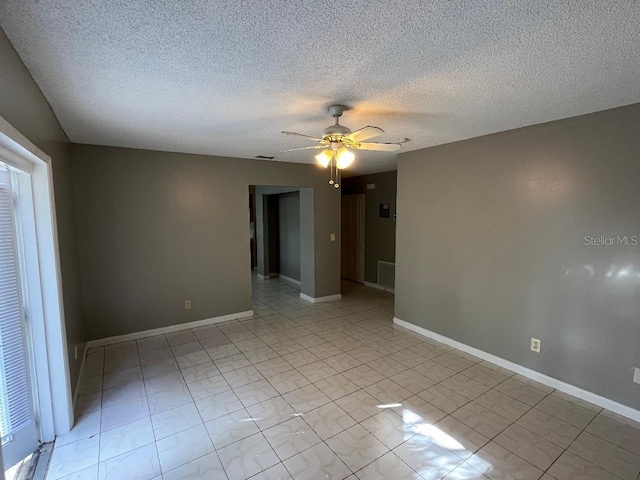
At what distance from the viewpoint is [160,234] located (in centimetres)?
401

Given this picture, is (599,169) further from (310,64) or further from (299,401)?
(299,401)

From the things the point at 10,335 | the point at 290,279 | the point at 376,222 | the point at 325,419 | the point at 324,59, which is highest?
the point at 324,59

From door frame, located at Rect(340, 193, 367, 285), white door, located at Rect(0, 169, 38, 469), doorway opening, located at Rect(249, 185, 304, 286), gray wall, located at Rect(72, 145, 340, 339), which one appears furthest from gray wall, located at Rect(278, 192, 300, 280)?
white door, located at Rect(0, 169, 38, 469)

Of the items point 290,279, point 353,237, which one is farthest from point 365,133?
point 290,279

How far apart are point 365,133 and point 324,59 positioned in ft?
2.23

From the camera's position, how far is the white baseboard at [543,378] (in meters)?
2.46

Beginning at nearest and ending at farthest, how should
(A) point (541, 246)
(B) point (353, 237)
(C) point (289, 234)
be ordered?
(A) point (541, 246)
(C) point (289, 234)
(B) point (353, 237)

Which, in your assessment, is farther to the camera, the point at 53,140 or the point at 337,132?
the point at 53,140

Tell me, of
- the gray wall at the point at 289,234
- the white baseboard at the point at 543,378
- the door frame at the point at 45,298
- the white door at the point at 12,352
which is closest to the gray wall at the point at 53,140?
the door frame at the point at 45,298

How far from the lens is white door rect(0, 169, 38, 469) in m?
1.84

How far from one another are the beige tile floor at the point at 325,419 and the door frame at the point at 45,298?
0.83ft

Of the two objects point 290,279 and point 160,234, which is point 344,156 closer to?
point 160,234

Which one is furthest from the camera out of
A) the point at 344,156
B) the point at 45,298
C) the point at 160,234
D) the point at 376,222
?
the point at 376,222

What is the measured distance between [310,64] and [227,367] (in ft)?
9.43
